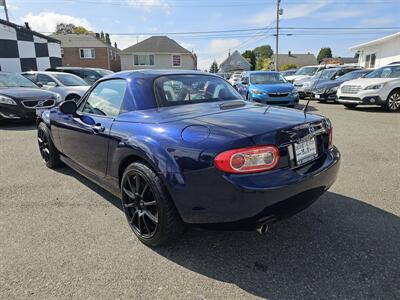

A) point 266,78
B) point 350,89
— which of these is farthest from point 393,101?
point 266,78

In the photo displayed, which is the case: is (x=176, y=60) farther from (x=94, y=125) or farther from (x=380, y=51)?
(x=94, y=125)

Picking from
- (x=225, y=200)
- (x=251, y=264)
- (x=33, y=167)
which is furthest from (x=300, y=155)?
(x=33, y=167)

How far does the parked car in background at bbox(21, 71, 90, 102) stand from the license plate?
364 inches

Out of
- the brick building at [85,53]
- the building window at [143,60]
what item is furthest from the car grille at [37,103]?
the building window at [143,60]

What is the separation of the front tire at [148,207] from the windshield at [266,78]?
957 centimetres

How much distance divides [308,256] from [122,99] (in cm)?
218

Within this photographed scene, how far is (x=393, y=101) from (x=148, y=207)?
10496 mm

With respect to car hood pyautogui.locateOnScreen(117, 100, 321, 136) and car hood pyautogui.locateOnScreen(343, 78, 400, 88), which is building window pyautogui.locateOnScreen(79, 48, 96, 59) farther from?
car hood pyautogui.locateOnScreen(117, 100, 321, 136)

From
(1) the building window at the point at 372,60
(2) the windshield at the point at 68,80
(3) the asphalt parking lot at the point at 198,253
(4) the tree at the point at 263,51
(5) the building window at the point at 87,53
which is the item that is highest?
(4) the tree at the point at 263,51

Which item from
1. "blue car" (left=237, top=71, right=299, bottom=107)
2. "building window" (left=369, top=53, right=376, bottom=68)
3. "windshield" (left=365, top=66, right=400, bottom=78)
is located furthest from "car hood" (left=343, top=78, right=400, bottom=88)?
"building window" (left=369, top=53, right=376, bottom=68)

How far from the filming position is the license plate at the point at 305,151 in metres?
2.35

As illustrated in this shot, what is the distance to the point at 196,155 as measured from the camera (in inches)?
84.9

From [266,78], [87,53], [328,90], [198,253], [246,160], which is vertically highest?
[87,53]

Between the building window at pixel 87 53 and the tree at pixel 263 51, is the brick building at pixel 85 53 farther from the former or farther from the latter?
the tree at pixel 263 51
